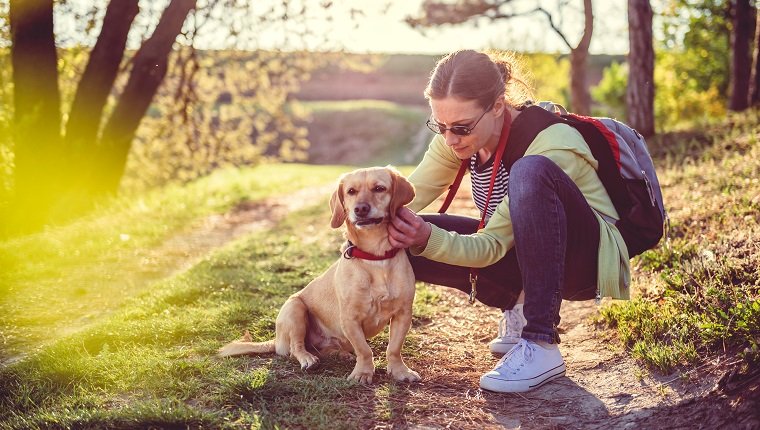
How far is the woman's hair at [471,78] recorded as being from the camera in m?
3.49

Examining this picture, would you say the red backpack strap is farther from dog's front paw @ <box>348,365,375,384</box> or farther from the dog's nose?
dog's front paw @ <box>348,365,375,384</box>

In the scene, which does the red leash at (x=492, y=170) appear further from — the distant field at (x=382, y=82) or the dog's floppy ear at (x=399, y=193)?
the distant field at (x=382, y=82)

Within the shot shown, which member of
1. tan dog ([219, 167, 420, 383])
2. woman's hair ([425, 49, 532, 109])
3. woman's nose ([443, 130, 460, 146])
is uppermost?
woman's hair ([425, 49, 532, 109])

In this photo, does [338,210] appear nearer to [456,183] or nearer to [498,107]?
[456,183]

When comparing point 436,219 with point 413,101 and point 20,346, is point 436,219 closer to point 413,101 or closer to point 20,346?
point 20,346

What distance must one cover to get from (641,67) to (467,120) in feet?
24.1

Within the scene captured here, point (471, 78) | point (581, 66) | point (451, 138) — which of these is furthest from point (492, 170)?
point (581, 66)

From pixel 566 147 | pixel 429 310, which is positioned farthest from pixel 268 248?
pixel 566 147

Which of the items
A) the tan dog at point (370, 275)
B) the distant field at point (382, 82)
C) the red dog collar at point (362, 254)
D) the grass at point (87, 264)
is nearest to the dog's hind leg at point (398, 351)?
the tan dog at point (370, 275)

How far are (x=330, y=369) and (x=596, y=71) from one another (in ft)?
139

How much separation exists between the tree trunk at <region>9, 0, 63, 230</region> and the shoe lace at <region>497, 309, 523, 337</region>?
6.23 metres

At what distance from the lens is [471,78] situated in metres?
3.48

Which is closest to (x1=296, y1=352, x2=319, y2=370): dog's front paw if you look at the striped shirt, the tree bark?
the striped shirt

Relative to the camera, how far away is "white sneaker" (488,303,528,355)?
3.91 meters
